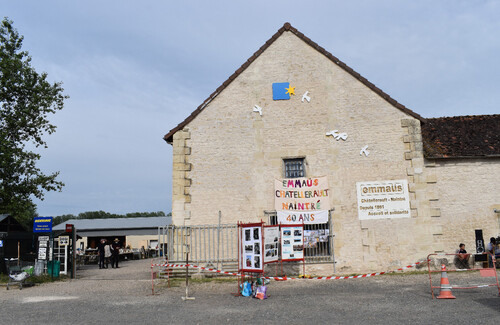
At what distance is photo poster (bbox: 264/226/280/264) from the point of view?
1101 centimetres

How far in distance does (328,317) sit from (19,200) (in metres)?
18.7

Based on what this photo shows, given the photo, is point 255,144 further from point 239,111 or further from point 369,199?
point 369,199

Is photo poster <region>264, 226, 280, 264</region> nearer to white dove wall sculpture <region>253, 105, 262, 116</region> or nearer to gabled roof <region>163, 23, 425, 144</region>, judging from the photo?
white dove wall sculpture <region>253, 105, 262, 116</region>

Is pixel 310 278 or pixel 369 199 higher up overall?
pixel 369 199

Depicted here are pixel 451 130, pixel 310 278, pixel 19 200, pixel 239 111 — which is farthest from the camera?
pixel 19 200

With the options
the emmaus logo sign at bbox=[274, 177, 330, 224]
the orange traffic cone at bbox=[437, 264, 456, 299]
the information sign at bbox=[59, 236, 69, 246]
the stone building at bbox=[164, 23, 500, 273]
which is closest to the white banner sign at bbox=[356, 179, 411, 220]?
the stone building at bbox=[164, 23, 500, 273]

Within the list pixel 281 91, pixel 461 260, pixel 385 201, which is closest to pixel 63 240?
pixel 281 91

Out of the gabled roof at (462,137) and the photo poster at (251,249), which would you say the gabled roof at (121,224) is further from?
the photo poster at (251,249)

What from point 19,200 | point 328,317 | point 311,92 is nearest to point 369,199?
point 311,92

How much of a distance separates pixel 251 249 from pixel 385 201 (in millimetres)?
5892

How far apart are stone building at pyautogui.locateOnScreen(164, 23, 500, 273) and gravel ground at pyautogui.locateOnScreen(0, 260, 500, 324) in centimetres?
A: 185

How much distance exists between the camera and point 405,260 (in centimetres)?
1382

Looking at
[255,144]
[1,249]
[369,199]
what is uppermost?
[255,144]

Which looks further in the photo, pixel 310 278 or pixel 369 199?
pixel 369 199
